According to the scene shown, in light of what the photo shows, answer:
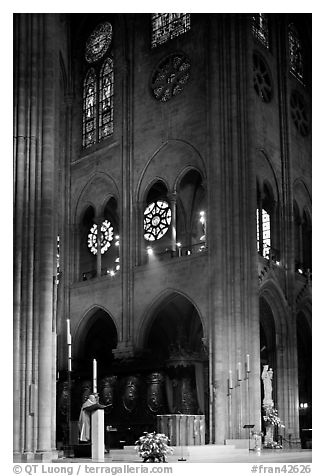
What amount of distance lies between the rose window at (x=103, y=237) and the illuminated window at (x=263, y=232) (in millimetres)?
7709

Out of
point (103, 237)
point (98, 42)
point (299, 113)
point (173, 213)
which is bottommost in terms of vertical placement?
point (103, 237)

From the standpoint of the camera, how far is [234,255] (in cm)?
3412

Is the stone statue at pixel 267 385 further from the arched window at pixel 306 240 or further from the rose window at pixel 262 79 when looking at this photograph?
the rose window at pixel 262 79

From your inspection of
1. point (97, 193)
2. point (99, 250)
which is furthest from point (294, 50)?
point (99, 250)

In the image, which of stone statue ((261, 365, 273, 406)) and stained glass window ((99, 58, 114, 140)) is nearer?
stone statue ((261, 365, 273, 406))

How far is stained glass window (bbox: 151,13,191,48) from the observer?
128 ft

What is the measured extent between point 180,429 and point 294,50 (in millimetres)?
20995

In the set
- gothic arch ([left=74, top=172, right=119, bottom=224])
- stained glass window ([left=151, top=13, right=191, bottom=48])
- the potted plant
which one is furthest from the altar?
stained glass window ([left=151, top=13, right=191, bottom=48])

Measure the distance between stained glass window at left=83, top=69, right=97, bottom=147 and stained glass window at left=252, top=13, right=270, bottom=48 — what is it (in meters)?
8.38

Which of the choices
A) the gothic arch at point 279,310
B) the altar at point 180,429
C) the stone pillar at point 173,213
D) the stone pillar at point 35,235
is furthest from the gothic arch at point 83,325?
the stone pillar at point 35,235

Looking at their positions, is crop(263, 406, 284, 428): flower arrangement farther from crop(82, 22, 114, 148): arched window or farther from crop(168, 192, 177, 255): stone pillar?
crop(82, 22, 114, 148): arched window

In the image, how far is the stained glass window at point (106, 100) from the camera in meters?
41.6

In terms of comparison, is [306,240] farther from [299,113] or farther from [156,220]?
[156,220]

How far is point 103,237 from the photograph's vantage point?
42375 millimetres
